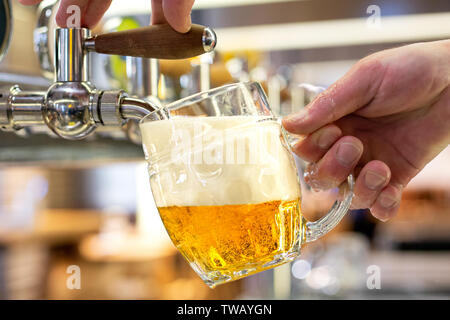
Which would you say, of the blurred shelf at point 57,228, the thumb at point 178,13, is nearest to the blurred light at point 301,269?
the blurred shelf at point 57,228

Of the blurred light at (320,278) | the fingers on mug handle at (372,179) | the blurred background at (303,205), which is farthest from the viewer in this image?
the blurred light at (320,278)

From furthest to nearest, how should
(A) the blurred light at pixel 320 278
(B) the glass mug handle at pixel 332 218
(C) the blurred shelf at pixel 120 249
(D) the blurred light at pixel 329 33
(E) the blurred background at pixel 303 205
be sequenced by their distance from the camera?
(C) the blurred shelf at pixel 120 249 < (D) the blurred light at pixel 329 33 < (A) the blurred light at pixel 320 278 < (E) the blurred background at pixel 303 205 < (B) the glass mug handle at pixel 332 218

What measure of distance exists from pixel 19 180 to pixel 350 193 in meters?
3.38

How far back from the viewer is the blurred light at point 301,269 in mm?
3221

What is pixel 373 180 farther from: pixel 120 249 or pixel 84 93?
pixel 120 249

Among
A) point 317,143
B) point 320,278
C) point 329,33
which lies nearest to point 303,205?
point 320,278

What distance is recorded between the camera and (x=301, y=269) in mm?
3262

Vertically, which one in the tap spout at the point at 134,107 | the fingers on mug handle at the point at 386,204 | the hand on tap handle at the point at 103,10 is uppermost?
the hand on tap handle at the point at 103,10

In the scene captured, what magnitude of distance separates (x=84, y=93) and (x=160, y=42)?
99mm

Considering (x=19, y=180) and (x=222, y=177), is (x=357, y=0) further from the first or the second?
(x=222, y=177)

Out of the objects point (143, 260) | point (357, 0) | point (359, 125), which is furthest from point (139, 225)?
point (359, 125)

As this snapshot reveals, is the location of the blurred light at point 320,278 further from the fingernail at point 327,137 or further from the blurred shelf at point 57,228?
the fingernail at point 327,137

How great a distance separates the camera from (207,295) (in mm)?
3504

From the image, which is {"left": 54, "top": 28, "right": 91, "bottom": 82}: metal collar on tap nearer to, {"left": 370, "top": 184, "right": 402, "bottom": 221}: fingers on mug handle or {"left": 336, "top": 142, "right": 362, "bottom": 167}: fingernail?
{"left": 336, "top": 142, "right": 362, "bottom": 167}: fingernail
